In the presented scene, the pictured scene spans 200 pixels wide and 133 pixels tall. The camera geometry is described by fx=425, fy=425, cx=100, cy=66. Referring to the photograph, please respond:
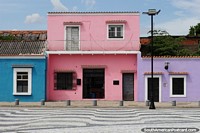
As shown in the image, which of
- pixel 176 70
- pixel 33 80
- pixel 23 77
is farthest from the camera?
pixel 23 77

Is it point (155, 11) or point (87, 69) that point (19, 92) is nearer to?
point (87, 69)

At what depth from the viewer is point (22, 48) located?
33.2 m

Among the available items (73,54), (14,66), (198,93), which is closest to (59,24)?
(73,54)

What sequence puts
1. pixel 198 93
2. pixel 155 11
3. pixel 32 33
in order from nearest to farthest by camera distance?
pixel 155 11 → pixel 198 93 → pixel 32 33

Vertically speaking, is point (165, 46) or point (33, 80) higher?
point (165, 46)

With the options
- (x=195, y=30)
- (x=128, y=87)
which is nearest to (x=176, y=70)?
(x=128, y=87)

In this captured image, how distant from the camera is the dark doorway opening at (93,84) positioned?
32.5m

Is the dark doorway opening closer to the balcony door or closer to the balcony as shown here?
the balcony

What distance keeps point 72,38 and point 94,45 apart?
1789 millimetres

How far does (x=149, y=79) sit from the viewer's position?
3139cm

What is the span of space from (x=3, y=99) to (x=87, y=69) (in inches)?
262

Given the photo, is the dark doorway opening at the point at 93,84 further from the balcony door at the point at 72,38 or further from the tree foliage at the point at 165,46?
the tree foliage at the point at 165,46

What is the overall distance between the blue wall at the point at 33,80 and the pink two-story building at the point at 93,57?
1011mm

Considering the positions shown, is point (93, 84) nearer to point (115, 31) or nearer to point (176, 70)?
point (115, 31)
